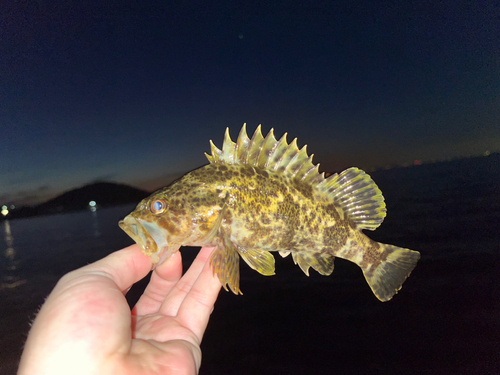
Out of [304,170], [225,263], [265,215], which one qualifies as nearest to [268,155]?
[304,170]

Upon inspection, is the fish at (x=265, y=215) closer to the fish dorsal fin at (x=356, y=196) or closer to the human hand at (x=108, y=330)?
the fish dorsal fin at (x=356, y=196)

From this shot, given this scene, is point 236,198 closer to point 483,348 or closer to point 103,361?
point 103,361

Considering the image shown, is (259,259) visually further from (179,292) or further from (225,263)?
(179,292)

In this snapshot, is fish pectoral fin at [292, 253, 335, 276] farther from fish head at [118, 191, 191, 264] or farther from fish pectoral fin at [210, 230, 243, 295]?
fish head at [118, 191, 191, 264]

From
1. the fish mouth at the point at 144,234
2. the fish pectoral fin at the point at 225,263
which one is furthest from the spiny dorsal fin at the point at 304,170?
the fish mouth at the point at 144,234

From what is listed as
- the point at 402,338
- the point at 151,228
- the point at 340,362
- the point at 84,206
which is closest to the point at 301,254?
the point at 151,228
